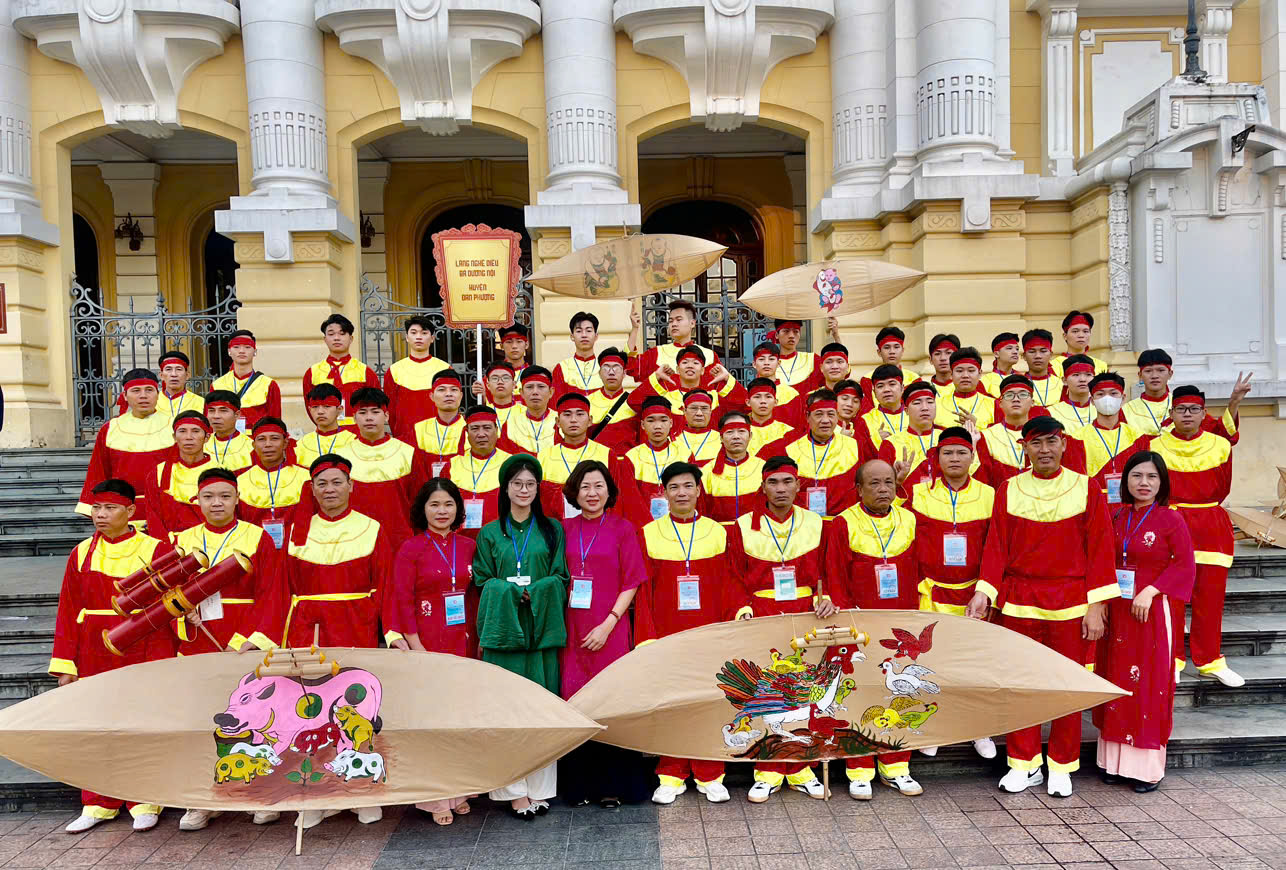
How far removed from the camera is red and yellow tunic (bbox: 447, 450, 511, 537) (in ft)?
19.1

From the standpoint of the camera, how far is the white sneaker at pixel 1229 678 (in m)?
5.70

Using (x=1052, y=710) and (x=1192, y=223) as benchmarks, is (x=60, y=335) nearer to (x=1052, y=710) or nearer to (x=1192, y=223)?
(x=1052, y=710)

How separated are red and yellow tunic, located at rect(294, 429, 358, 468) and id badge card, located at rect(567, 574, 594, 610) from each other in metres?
2.20

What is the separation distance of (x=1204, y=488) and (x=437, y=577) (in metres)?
4.90

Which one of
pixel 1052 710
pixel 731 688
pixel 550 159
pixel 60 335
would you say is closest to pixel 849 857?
pixel 731 688

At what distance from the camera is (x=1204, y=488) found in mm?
→ 6000

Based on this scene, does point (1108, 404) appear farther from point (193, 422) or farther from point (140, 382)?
point (140, 382)

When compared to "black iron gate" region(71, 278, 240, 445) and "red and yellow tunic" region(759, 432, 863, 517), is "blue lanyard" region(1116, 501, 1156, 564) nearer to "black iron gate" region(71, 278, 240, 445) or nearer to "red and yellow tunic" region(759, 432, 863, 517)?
"red and yellow tunic" region(759, 432, 863, 517)

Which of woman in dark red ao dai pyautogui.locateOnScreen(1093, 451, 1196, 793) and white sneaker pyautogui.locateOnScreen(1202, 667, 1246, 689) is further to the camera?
white sneaker pyautogui.locateOnScreen(1202, 667, 1246, 689)

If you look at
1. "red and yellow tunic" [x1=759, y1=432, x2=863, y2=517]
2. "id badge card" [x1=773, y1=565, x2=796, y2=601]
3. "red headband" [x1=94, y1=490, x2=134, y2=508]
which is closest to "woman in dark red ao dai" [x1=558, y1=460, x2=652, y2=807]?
"id badge card" [x1=773, y1=565, x2=796, y2=601]

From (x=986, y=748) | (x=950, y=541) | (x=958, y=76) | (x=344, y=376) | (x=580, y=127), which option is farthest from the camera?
(x=580, y=127)

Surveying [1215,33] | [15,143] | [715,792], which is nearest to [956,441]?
[715,792]

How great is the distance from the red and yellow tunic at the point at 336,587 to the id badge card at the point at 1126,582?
12.9 feet

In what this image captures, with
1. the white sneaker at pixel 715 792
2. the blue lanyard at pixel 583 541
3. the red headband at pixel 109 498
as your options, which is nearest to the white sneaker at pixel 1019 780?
the white sneaker at pixel 715 792
